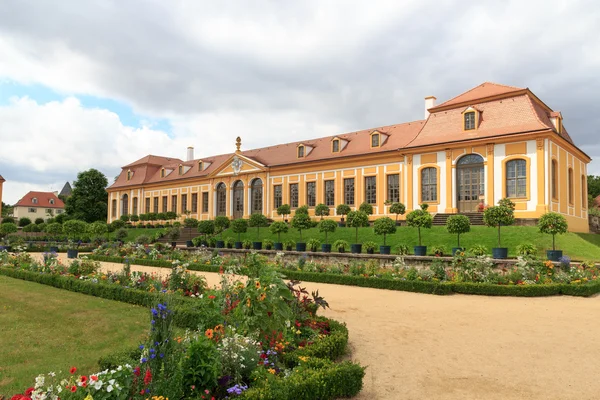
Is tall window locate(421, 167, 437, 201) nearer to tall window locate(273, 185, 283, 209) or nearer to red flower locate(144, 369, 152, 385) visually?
tall window locate(273, 185, 283, 209)

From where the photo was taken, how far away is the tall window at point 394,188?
27.5 meters

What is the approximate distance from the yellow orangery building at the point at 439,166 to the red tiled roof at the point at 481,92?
7cm

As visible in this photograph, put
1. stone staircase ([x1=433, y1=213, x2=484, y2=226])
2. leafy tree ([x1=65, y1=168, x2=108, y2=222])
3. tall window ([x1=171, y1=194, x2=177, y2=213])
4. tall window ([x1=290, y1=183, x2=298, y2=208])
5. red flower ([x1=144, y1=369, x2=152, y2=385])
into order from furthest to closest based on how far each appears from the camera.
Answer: leafy tree ([x1=65, y1=168, x2=108, y2=222])
tall window ([x1=171, y1=194, x2=177, y2=213])
tall window ([x1=290, y1=183, x2=298, y2=208])
stone staircase ([x1=433, y1=213, x2=484, y2=226])
red flower ([x1=144, y1=369, x2=152, y2=385])

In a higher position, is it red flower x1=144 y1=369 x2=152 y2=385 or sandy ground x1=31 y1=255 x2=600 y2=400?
red flower x1=144 y1=369 x2=152 y2=385

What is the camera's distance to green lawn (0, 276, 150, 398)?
4859 mm

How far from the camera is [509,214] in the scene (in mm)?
16156

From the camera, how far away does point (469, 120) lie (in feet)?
79.8

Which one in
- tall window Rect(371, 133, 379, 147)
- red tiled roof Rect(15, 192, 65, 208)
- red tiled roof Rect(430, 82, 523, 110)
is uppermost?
red tiled roof Rect(430, 82, 523, 110)

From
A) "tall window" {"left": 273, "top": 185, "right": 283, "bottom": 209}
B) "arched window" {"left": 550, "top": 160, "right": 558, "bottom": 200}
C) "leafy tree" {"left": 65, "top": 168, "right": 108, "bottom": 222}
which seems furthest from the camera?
"leafy tree" {"left": 65, "top": 168, "right": 108, "bottom": 222}

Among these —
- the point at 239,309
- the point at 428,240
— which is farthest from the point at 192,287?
the point at 428,240

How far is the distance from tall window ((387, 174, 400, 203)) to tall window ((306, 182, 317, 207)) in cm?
617

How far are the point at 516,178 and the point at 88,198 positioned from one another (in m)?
47.0

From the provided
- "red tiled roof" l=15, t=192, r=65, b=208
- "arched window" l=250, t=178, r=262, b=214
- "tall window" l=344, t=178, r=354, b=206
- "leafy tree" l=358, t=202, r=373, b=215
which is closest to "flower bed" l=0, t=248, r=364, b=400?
"leafy tree" l=358, t=202, r=373, b=215

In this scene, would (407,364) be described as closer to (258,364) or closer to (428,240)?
(258,364)
